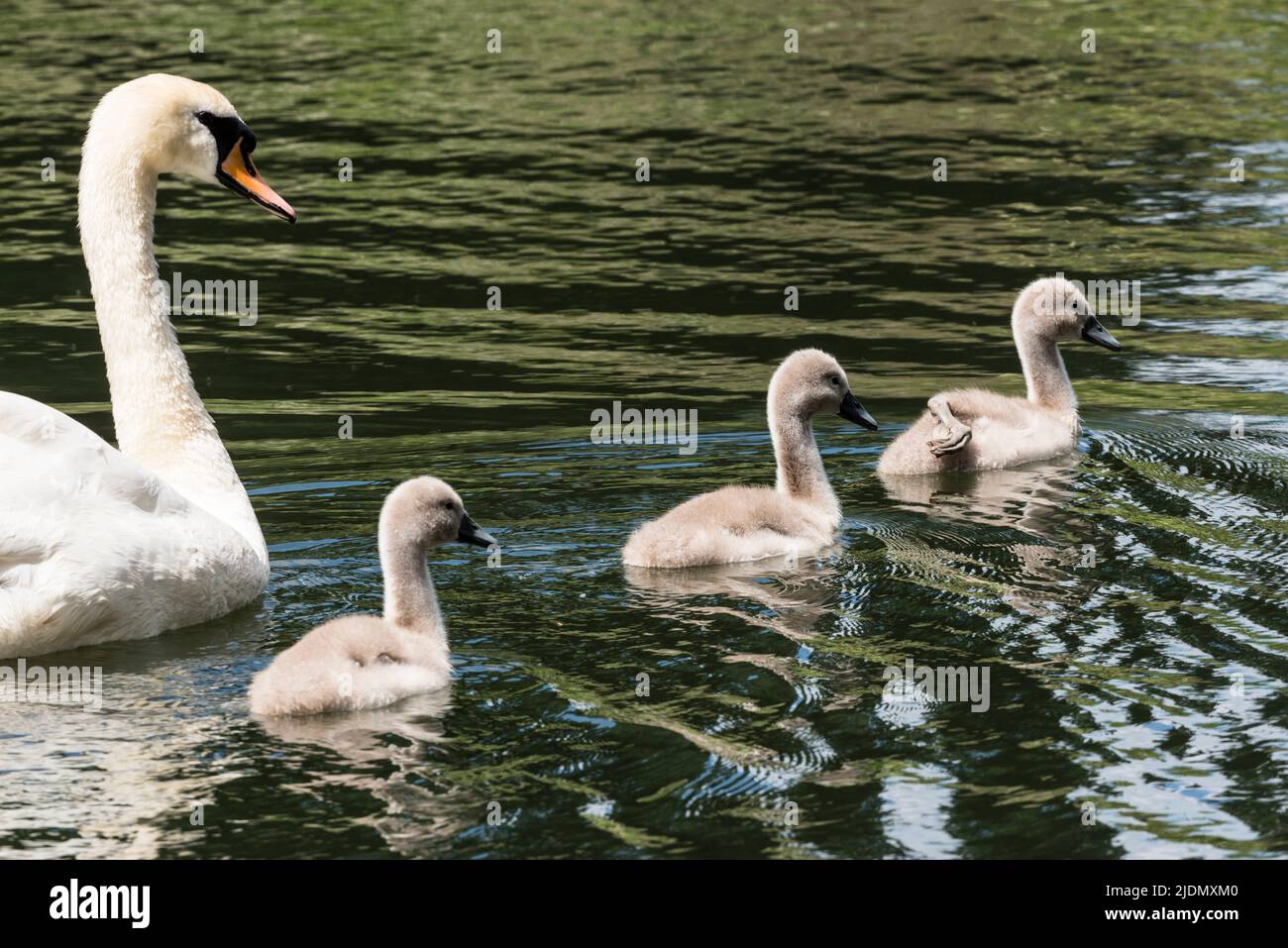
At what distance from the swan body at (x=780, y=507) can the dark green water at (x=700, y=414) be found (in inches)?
6.4

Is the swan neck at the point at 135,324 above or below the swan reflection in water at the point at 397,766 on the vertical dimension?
above

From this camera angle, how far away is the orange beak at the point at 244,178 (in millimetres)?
9406

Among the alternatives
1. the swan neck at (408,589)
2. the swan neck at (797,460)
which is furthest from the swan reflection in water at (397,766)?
the swan neck at (797,460)

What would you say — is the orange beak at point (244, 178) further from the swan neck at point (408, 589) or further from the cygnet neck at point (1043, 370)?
the cygnet neck at point (1043, 370)

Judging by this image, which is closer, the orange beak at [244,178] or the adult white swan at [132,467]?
the adult white swan at [132,467]

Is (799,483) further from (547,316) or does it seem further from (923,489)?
(547,316)

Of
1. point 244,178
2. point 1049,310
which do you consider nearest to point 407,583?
point 244,178

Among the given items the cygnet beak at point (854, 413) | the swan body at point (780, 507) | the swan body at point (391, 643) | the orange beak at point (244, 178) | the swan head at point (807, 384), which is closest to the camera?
the swan body at point (391, 643)

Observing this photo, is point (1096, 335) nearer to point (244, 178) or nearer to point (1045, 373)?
point (1045, 373)

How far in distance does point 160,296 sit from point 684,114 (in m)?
14.2

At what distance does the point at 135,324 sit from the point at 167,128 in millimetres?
884

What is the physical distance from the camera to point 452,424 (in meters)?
12.2

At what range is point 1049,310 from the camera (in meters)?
12.1

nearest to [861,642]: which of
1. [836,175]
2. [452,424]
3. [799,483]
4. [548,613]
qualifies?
[548,613]
